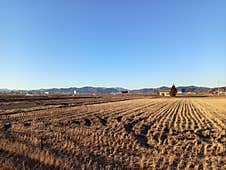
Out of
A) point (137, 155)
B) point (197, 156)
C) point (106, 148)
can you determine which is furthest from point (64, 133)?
point (197, 156)

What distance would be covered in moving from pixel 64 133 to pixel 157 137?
504cm

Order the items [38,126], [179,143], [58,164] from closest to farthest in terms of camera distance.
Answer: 1. [58,164]
2. [179,143]
3. [38,126]

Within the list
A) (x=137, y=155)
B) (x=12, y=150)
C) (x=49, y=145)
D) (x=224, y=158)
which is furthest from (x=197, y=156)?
(x=12, y=150)

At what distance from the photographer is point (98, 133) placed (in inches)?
748

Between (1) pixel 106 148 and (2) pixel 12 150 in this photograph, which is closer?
(2) pixel 12 150

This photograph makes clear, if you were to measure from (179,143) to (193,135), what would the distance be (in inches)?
120

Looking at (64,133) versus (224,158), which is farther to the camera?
(64,133)

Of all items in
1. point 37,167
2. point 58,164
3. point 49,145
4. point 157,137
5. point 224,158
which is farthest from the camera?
point 157,137

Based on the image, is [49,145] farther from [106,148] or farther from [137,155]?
[137,155]

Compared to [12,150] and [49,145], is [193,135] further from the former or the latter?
[12,150]

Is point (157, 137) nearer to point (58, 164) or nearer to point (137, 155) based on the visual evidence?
point (137, 155)

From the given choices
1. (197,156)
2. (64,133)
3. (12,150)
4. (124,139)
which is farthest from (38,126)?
(197,156)

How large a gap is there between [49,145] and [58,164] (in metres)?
4.29

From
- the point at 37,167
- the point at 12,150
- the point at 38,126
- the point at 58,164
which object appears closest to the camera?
the point at 37,167
